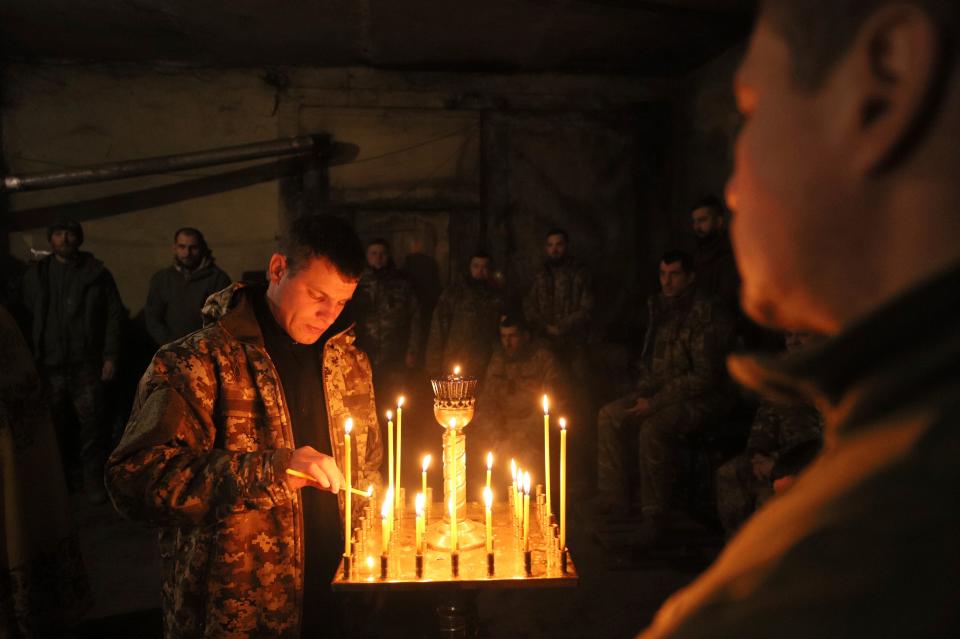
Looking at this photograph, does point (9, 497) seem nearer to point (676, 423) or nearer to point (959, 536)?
point (959, 536)

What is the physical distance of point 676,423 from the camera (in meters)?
4.85

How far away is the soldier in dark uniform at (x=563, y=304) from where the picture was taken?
21.0ft

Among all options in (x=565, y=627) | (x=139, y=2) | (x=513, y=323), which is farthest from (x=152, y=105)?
(x=565, y=627)

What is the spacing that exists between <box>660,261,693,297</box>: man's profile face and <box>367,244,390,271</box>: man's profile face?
3.13m

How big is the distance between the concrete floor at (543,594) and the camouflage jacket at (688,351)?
1.14 meters

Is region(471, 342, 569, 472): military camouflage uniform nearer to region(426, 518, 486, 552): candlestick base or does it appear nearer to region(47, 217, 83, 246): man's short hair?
region(426, 518, 486, 552): candlestick base

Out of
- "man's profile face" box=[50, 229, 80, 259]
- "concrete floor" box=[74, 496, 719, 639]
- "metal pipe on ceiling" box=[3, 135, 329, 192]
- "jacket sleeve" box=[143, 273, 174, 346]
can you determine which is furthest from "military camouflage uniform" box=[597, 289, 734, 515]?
"man's profile face" box=[50, 229, 80, 259]

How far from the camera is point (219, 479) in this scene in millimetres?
1825

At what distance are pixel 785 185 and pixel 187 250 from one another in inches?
270

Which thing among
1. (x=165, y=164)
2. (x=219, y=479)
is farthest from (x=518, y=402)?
(x=165, y=164)

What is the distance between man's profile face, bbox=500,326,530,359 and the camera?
19.6 ft

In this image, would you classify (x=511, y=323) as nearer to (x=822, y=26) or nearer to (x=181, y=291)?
(x=181, y=291)

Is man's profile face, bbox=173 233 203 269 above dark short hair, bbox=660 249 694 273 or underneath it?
above

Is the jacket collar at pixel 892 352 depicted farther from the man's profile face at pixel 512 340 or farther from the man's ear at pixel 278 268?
the man's profile face at pixel 512 340
